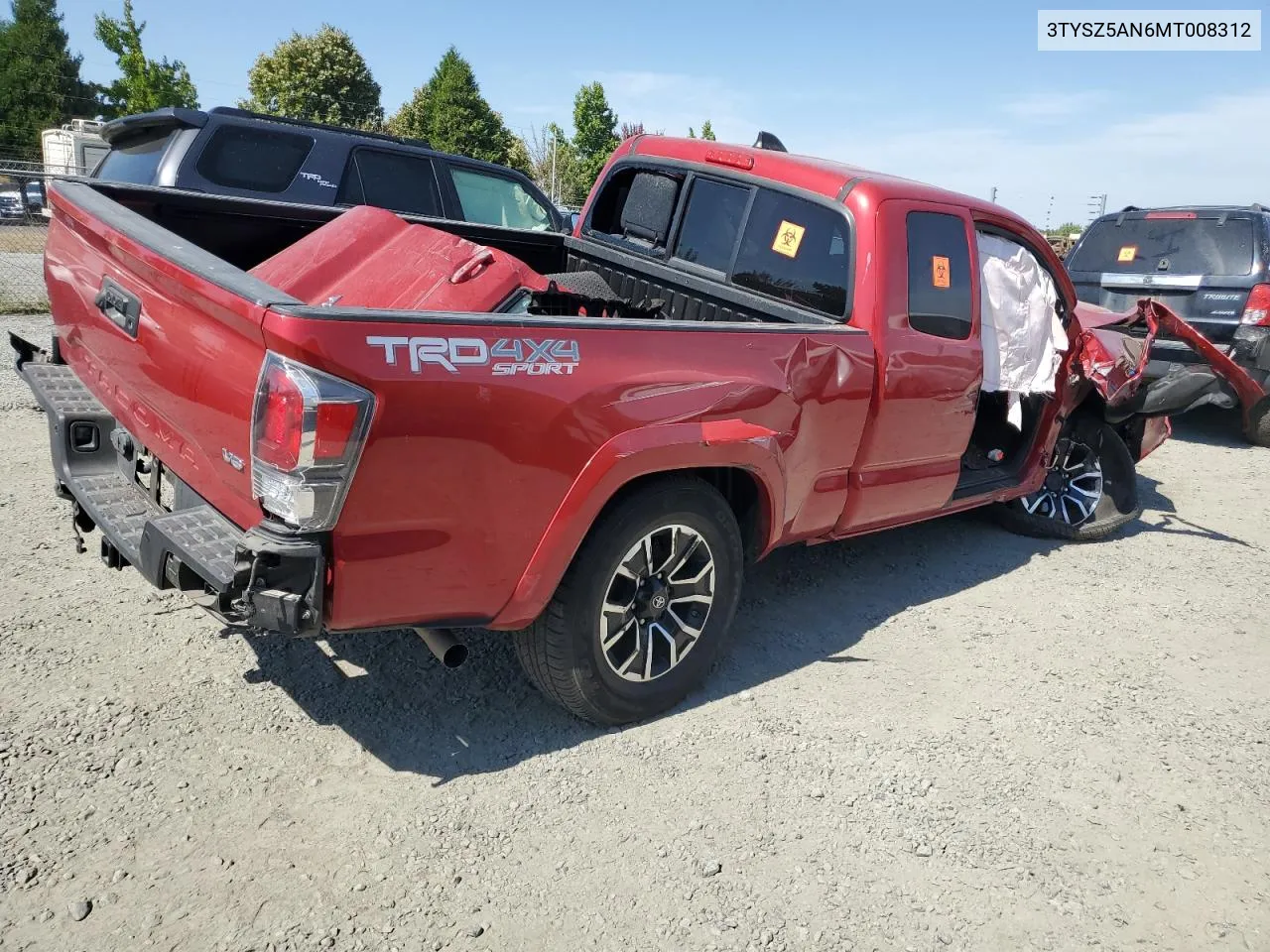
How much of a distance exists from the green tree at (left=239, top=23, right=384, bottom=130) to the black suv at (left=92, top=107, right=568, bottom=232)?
41.6m

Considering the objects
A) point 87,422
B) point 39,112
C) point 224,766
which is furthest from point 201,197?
point 39,112

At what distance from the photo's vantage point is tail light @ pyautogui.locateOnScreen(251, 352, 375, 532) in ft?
7.13

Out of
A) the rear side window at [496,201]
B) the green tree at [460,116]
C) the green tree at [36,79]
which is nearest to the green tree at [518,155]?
the green tree at [460,116]

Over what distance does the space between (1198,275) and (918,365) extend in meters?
5.98

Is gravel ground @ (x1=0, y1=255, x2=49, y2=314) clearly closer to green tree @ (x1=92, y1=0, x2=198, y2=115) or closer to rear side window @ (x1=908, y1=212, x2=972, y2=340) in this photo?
rear side window @ (x1=908, y1=212, x2=972, y2=340)

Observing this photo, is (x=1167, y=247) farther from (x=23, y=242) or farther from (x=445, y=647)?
(x=23, y=242)

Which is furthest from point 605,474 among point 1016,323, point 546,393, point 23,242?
point 23,242

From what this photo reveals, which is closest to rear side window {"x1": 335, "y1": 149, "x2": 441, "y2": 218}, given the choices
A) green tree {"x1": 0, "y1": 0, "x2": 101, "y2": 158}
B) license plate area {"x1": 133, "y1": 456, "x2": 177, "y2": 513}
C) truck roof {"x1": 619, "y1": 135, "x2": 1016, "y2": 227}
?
truck roof {"x1": 619, "y1": 135, "x2": 1016, "y2": 227}

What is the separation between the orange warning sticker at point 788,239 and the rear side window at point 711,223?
0.23 metres

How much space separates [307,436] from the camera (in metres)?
2.18

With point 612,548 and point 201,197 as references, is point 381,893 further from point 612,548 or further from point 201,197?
point 201,197

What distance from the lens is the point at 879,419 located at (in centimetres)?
377

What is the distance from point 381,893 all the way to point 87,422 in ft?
6.40

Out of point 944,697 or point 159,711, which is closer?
point 159,711
